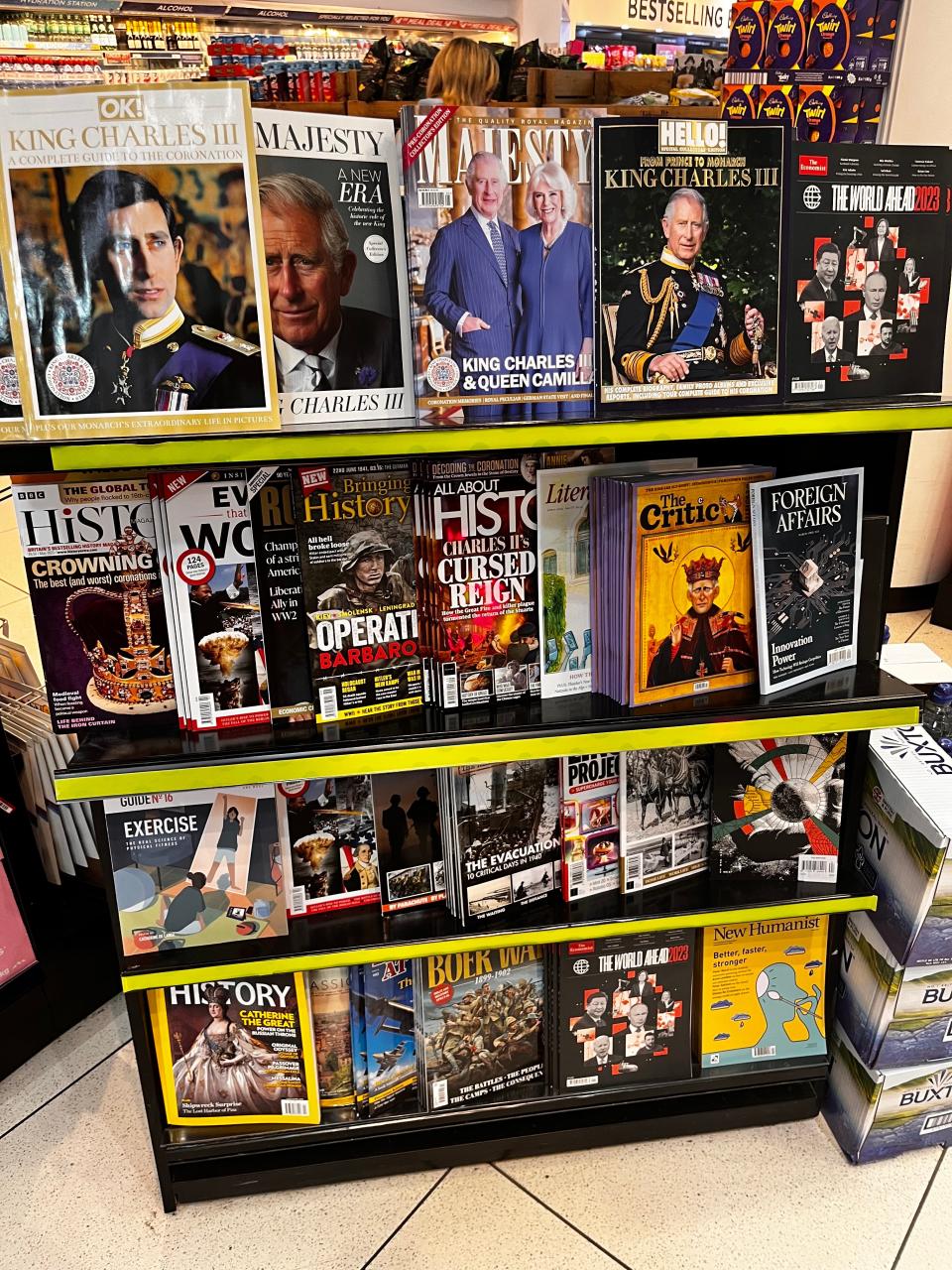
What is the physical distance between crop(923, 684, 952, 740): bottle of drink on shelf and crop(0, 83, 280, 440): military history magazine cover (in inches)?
72.0

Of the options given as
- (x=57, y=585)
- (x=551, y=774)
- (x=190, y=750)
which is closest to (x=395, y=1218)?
(x=551, y=774)

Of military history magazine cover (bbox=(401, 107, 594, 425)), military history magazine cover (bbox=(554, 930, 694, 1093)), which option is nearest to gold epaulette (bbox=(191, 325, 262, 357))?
military history magazine cover (bbox=(401, 107, 594, 425))

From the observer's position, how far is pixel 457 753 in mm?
1602

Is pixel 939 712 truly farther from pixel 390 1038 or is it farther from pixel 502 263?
pixel 502 263

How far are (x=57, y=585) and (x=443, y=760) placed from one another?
28.0 inches

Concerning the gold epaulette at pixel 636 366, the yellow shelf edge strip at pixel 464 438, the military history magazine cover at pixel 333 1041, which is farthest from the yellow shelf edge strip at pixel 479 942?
the gold epaulette at pixel 636 366

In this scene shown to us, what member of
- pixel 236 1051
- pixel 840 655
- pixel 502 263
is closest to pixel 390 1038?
pixel 236 1051

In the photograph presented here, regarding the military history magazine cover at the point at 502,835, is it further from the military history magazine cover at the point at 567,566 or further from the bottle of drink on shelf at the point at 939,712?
the bottle of drink on shelf at the point at 939,712

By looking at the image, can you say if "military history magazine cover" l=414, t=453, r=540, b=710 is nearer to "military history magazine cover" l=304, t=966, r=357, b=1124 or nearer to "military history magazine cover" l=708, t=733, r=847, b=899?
"military history magazine cover" l=708, t=733, r=847, b=899

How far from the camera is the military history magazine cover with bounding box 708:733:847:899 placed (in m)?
1.86

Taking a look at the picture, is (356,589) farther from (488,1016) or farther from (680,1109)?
(680,1109)

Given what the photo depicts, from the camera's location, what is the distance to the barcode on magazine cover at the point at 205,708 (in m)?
1.62

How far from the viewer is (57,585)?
157 cm

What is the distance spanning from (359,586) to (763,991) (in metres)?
1.22
